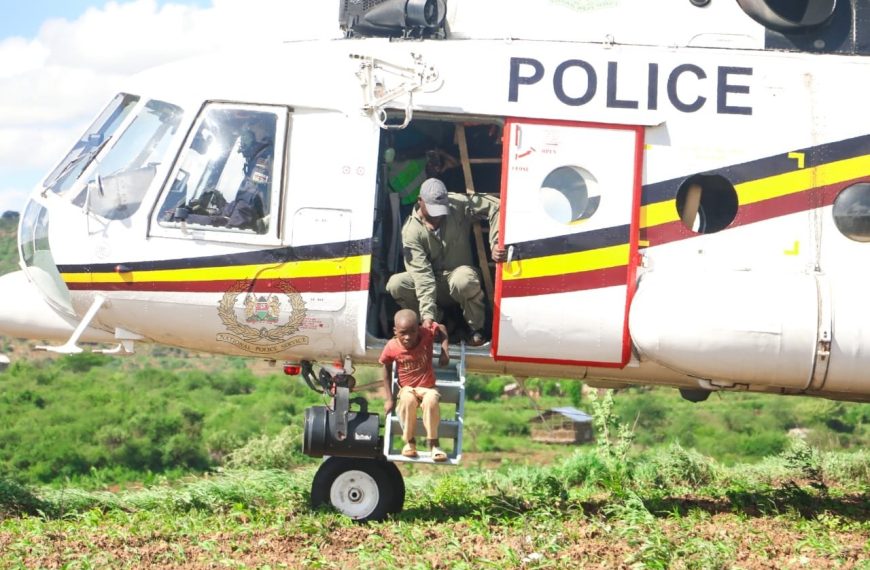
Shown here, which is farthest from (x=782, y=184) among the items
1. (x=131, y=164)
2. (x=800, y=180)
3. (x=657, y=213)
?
(x=131, y=164)

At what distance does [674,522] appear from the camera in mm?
8578

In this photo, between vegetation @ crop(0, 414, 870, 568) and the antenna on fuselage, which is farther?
the antenna on fuselage

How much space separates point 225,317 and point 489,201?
83.4 inches

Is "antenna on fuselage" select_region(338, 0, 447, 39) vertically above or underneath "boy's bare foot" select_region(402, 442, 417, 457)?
above

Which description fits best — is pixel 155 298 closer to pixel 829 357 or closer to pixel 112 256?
pixel 112 256

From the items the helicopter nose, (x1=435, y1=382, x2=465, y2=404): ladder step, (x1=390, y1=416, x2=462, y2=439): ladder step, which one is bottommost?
(x1=390, y1=416, x2=462, y2=439): ladder step

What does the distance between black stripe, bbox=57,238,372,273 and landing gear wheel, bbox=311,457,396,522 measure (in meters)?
1.56

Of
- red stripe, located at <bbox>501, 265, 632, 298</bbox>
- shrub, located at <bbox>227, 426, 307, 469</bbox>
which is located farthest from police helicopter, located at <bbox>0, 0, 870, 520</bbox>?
shrub, located at <bbox>227, 426, 307, 469</bbox>

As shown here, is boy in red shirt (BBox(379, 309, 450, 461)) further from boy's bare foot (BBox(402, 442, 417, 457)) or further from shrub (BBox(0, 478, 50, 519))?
shrub (BBox(0, 478, 50, 519))

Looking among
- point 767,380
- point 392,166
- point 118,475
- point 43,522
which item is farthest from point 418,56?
point 118,475

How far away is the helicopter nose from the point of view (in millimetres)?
9047

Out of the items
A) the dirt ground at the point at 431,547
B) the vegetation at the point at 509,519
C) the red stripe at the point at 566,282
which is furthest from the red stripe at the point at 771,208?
the dirt ground at the point at 431,547

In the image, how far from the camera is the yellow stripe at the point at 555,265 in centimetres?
850

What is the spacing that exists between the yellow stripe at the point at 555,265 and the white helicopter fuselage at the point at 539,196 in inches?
0.6
